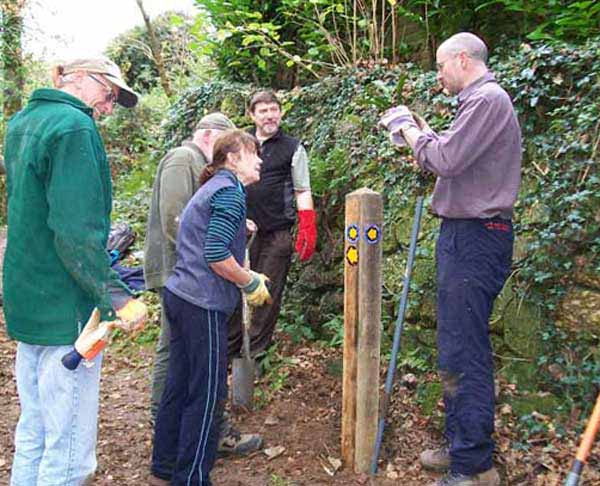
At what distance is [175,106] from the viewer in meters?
9.94

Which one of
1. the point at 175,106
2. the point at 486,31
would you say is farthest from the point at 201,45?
the point at 486,31

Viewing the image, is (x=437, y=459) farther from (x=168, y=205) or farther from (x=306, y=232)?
(x=168, y=205)

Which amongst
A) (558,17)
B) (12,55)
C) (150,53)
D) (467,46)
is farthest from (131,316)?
(150,53)

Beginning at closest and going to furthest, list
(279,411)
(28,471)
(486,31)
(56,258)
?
(56,258) → (28,471) → (279,411) → (486,31)

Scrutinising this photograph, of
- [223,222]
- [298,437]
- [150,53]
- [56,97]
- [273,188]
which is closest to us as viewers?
[56,97]

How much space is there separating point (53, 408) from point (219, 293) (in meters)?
1.01

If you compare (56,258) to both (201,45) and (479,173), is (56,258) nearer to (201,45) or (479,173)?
(479,173)

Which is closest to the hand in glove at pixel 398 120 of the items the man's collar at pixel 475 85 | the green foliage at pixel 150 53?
the man's collar at pixel 475 85

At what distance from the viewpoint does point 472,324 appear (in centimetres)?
338

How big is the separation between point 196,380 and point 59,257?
1.11 m

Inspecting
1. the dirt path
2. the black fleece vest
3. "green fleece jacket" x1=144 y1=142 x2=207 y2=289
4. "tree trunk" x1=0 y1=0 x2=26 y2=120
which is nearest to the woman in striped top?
"green fleece jacket" x1=144 y1=142 x2=207 y2=289

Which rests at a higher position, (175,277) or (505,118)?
(505,118)

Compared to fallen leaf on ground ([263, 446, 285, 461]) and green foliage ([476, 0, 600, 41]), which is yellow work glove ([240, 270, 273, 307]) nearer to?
fallen leaf on ground ([263, 446, 285, 461])

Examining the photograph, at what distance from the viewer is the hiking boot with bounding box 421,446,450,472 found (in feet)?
12.3
